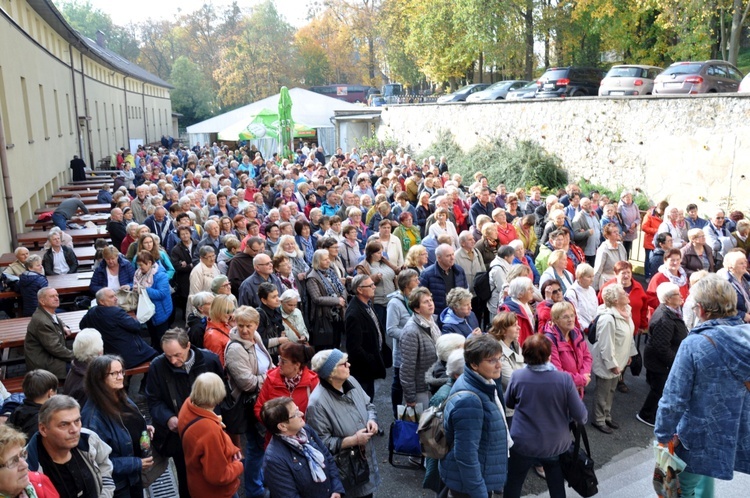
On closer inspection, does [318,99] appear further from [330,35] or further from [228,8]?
[228,8]

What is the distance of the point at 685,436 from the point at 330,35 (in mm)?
70399

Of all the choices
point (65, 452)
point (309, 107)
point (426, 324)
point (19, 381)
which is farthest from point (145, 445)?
point (309, 107)

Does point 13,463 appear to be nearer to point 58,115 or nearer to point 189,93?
point 58,115

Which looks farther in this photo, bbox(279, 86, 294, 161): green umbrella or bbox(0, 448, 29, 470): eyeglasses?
bbox(279, 86, 294, 161): green umbrella

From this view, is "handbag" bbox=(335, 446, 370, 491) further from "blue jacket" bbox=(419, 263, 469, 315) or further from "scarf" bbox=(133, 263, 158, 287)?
"scarf" bbox=(133, 263, 158, 287)

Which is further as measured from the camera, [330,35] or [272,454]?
[330,35]

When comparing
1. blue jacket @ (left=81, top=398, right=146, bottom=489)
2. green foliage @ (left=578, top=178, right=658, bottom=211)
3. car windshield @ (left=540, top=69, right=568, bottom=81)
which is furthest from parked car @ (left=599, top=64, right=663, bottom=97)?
blue jacket @ (left=81, top=398, right=146, bottom=489)

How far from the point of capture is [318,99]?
31.7 metres

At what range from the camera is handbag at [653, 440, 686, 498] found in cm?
399

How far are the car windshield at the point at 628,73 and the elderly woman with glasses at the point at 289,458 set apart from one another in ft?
65.6

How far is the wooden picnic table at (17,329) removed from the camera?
683 cm

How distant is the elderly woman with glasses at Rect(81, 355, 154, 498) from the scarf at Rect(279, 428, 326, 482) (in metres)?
1.11

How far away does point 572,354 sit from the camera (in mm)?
5691

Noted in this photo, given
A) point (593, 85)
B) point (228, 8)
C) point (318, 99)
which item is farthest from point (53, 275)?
point (228, 8)
